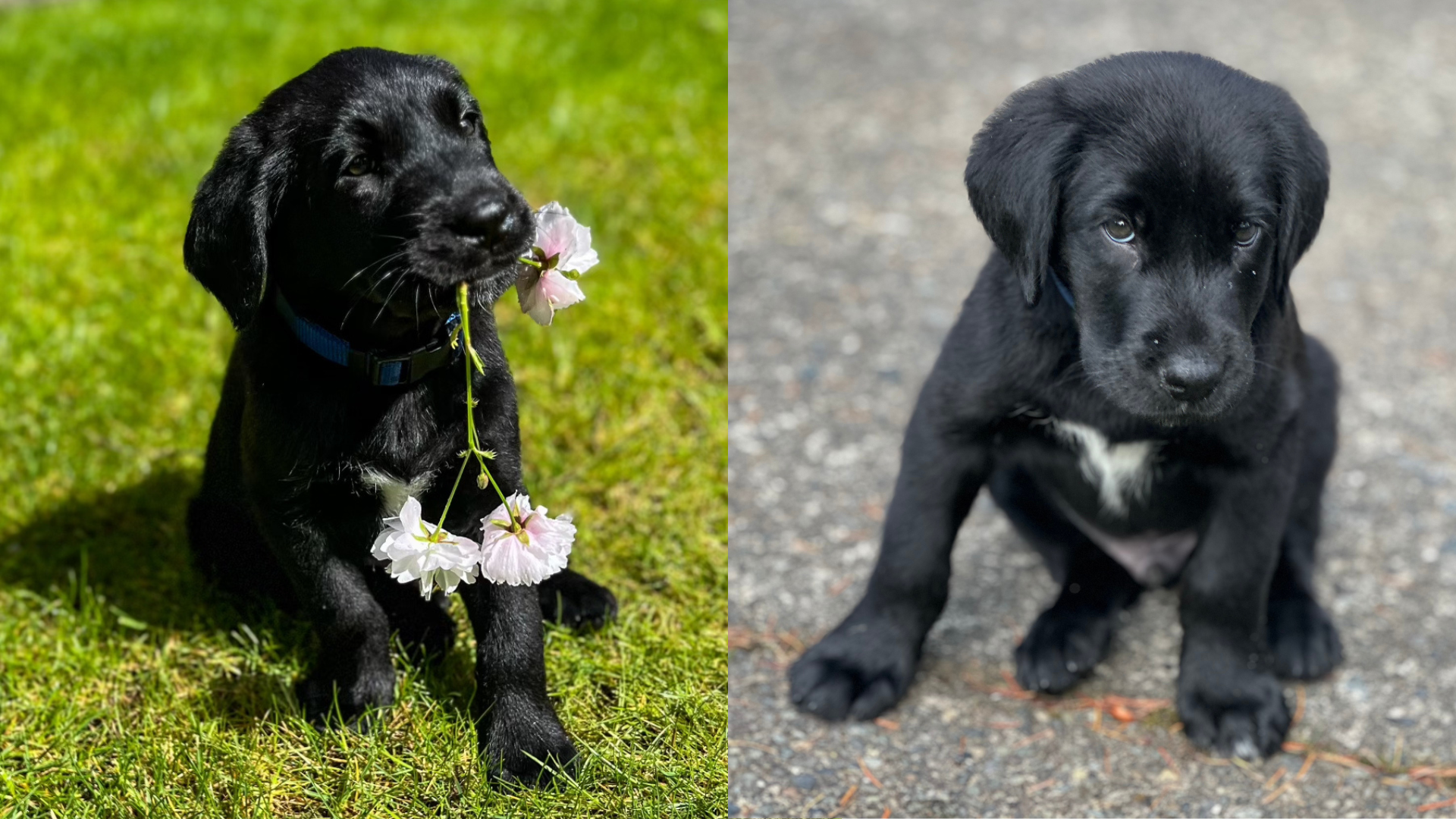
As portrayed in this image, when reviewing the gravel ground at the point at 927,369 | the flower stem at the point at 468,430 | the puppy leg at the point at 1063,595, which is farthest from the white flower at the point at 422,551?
the puppy leg at the point at 1063,595

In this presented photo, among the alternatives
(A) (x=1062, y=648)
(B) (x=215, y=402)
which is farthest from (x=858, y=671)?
(B) (x=215, y=402)

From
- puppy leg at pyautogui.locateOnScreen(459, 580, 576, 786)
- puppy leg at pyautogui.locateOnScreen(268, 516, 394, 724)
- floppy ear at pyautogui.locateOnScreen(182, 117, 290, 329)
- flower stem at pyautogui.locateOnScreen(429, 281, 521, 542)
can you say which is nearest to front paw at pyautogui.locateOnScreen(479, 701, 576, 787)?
puppy leg at pyautogui.locateOnScreen(459, 580, 576, 786)

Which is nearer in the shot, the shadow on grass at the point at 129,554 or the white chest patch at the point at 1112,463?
the white chest patch at the point at 1112,463

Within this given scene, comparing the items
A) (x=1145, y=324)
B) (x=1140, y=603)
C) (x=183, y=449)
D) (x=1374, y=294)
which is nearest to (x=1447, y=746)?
(x=1140, y=603)

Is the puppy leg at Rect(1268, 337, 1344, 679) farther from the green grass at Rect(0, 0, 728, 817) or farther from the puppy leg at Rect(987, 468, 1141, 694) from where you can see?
the green grass at Rect(0, 0, 728, 817)

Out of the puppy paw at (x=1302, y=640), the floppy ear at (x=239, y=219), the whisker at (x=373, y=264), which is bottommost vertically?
the puppy paw at (x=1302, y=640)

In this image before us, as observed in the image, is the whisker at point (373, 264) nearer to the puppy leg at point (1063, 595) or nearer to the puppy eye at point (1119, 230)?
the puppy eye at point (1119, 230)

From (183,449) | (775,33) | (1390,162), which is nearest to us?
(183,449)

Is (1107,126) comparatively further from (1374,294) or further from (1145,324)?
(1374,294)
